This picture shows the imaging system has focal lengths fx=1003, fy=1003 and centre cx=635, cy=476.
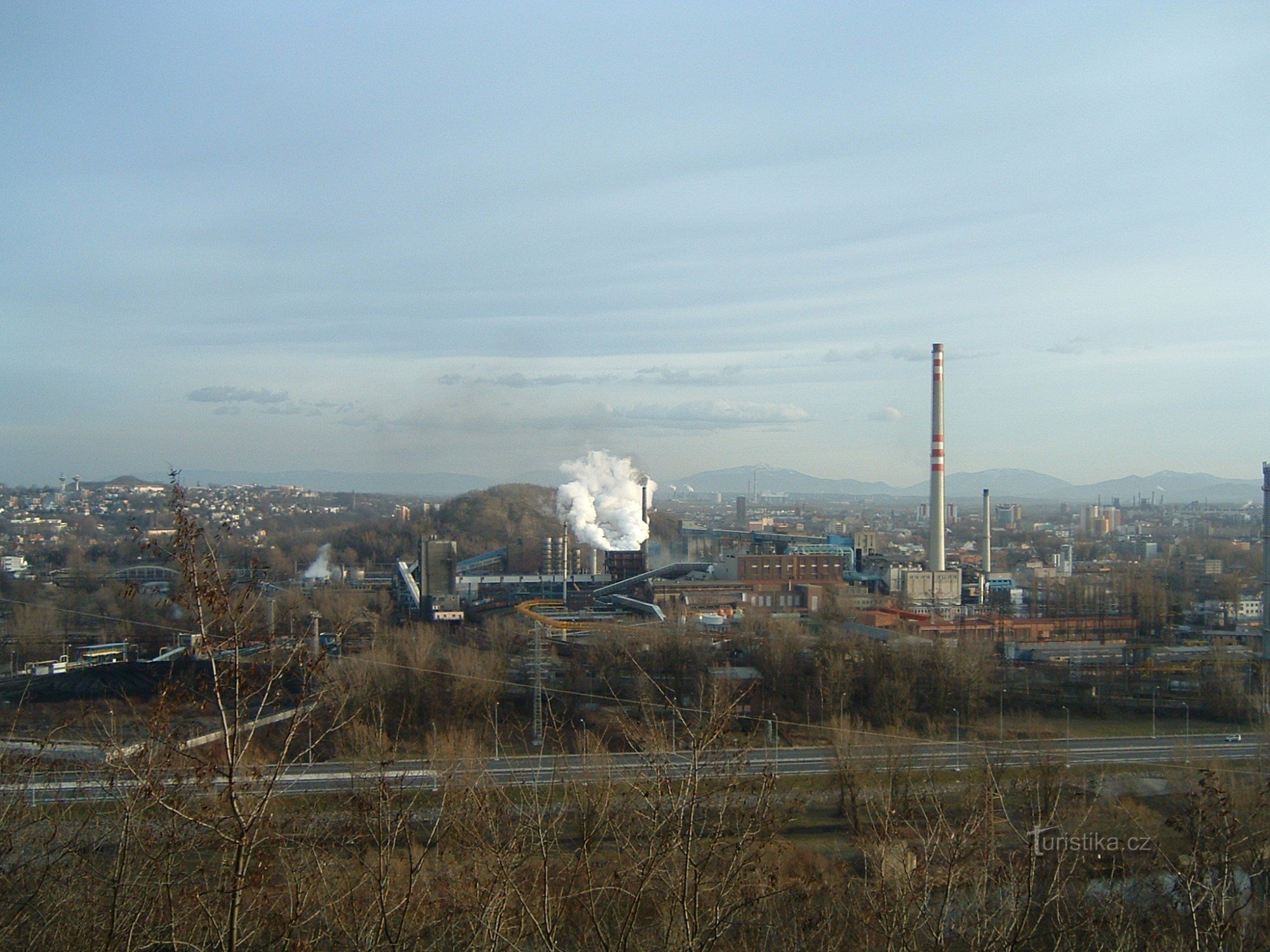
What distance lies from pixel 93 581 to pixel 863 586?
15.7 meters

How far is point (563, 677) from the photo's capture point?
12828 millimetres

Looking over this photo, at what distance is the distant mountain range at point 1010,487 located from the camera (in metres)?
87.0

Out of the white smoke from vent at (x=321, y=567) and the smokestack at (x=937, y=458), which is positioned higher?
the smokestack at (x=937, y=458)

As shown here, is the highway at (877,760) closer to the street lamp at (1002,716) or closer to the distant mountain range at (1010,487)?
the street lamp at (1002,716)

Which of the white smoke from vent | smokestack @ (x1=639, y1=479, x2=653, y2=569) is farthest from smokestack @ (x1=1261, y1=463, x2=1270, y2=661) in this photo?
the white smoke from vent

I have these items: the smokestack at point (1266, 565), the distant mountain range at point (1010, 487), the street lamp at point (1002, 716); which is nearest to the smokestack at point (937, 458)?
the smokestack at point (1266, 565)

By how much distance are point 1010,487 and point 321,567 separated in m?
115

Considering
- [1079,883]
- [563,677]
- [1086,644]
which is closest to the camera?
[1079,883]

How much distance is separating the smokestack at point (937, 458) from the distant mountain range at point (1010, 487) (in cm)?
6152

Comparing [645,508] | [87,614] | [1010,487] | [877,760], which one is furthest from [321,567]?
[1010,487]

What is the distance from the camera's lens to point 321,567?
82.7 feet

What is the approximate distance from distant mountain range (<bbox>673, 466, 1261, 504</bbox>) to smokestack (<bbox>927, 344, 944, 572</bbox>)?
61524 mm

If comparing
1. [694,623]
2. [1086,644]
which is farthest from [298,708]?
[1086,644]

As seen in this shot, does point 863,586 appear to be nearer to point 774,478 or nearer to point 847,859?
point 847,859
